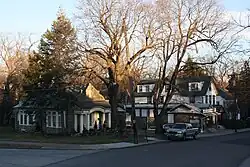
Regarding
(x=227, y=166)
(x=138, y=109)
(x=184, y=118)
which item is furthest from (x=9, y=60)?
(x=227, y=166)

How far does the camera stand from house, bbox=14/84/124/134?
4922 centimetres

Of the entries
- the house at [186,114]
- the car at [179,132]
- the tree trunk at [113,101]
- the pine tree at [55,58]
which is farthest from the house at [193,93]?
the car at [179,132]

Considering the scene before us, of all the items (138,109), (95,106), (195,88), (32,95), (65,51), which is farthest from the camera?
(195,88)

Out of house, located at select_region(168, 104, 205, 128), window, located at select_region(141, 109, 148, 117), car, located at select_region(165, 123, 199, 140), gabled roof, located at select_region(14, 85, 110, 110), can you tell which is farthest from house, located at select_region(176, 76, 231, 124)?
car, located at select_region(165, 123, 199, 140)

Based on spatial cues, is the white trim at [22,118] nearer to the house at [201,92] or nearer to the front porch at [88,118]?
the front porch at [88,118]

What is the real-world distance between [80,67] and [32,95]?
8.97 m

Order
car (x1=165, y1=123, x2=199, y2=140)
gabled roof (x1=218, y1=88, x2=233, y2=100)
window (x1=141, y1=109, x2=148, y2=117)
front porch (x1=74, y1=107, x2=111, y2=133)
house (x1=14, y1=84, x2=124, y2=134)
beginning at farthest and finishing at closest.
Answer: gabled roof (x1=218, y1=88, x2=233, y2=100) < window (x1=141, y1=109, x2=148, y2=117) < front porch (x1=74, y1=107, x2=111, y2=133) < house (x1=14, y1=84, x2=124, y2=134) < car (x1=165, y1=123, x2=199, y2=140)

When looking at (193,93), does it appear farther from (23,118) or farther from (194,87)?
(23,118)

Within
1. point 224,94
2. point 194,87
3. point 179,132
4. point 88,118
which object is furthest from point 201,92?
point 179,132

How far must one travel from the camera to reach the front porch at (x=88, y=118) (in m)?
53.2

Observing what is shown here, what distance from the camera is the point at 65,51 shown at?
4416 cm

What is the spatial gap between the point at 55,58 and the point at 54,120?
11.0 meters

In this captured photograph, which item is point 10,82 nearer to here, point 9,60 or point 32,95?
point 9,60

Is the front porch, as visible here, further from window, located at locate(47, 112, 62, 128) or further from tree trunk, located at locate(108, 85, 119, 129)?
tree trunk, located at locate(108, 85, 119, 129)
